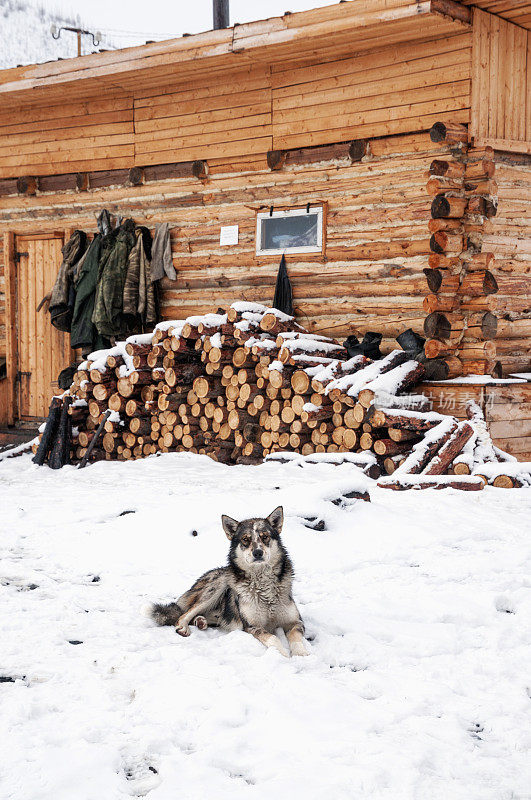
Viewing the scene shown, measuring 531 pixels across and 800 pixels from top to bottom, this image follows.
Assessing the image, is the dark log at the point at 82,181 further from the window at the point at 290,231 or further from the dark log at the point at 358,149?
the dark log at the point at 358,149

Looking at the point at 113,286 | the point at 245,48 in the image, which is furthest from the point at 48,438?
the point at 245,48

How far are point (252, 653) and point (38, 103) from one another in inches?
445

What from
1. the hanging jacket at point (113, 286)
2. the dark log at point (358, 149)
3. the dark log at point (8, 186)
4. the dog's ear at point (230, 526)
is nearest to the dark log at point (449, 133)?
the dark log at point (358, 149)

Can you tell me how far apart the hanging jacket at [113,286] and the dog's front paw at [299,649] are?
838cm

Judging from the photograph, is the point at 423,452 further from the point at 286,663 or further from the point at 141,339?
the point at 286,663

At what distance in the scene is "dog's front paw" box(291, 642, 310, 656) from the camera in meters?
3.67

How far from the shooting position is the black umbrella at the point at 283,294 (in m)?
10.4

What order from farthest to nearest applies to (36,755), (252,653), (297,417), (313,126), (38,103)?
(38,103)
(313,126)
(297,417)
(252,653)
(36,755)

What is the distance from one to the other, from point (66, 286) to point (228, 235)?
2.92 m

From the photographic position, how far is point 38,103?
12383mm

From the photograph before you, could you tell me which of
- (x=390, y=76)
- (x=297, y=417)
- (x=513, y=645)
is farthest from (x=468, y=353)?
(x=513, y=645)

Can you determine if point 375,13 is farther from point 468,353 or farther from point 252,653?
point 252,653

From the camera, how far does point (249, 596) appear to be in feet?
13.1

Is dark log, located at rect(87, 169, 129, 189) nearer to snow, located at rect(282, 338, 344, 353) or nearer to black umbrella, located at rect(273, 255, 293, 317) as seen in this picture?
black umbrella, located at rect(273, 255, 293, 317)
